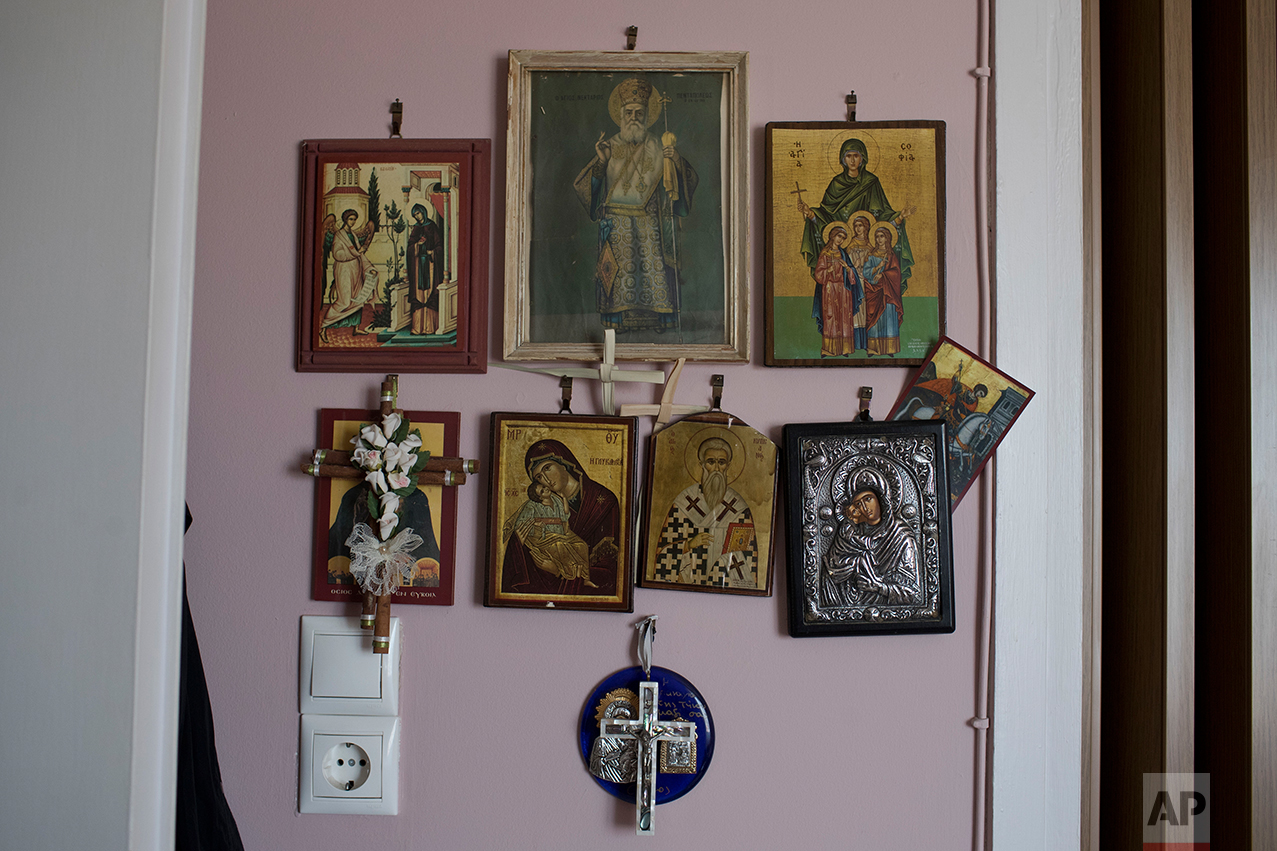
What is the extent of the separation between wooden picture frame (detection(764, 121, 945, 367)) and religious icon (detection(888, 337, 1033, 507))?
0.03 metres

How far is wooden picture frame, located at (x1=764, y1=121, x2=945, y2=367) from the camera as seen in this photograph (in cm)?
107

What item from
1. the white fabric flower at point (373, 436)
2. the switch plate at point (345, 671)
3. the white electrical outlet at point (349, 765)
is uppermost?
the white fabric flower at point (373, 436)

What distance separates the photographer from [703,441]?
106 centimetres

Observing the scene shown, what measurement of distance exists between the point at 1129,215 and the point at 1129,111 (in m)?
0.15

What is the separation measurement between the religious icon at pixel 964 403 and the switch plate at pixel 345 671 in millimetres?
810

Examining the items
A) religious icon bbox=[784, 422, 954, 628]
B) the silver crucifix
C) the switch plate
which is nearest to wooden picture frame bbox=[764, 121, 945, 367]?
religious icon bbox=[784, 422, 954, 628]

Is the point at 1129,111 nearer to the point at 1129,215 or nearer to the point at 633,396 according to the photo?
the point at 1129,215

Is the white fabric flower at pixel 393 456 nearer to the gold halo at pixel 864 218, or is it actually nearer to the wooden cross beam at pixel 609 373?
the wooden cross beam at pixel 609 373

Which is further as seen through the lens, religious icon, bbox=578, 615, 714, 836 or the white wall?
religious icon, bbox=578, 615, 714, 836

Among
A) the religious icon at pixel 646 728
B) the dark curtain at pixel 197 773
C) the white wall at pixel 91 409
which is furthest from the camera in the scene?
the religious icon at pixel 646 728

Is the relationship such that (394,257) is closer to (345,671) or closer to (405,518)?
(405,518)

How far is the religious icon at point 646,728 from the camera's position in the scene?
104 cm

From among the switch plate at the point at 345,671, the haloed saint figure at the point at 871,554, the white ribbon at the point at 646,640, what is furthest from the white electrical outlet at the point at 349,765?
the haloed saint figure at the point at 871,554

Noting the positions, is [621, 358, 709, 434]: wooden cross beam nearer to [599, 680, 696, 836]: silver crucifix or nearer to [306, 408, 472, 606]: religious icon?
[306, 408, 472, 606]: religious icon
